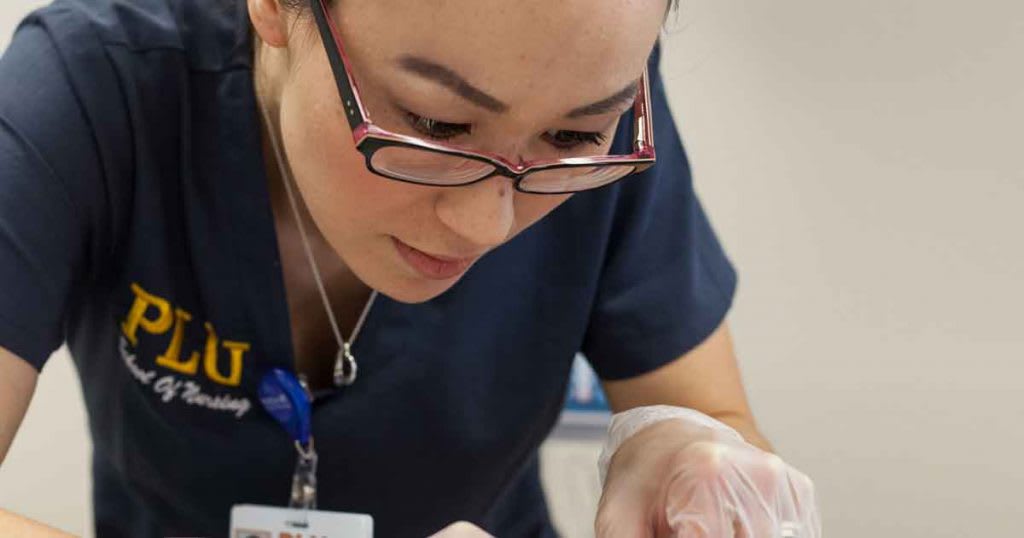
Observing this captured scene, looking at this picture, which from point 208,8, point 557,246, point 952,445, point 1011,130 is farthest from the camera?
point 952,445

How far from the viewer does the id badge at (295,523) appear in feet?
3.07

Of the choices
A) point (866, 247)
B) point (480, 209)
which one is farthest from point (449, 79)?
point (866, 247)

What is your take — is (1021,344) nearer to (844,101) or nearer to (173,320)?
(844,101)

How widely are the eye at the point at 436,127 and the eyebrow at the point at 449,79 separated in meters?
0.03

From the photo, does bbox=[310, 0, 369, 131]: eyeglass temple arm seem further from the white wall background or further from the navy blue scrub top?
the white wall background

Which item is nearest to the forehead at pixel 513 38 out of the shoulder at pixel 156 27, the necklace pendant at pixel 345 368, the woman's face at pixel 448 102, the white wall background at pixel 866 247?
the woman's face at pixel 448 102

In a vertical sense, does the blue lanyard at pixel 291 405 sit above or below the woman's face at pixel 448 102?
below

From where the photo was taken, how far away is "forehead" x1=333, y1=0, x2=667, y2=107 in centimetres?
60

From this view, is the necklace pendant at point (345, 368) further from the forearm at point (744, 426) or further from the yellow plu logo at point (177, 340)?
the forearm at point (744, 426)

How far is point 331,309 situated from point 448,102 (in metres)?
0.43

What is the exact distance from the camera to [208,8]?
35.6 inches

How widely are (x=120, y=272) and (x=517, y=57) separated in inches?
19.6

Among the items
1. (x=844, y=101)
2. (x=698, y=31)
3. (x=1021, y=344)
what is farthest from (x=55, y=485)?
(x=1021, y=344)

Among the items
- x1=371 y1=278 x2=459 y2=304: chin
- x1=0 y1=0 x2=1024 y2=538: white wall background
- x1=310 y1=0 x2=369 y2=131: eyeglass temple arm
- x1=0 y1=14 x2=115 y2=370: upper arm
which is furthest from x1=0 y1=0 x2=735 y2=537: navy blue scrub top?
x1=0 y1=0 x2=1024 y2=538: white wall background
